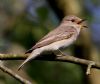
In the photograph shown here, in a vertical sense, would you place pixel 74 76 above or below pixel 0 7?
below

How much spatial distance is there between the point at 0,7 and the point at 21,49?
1.62 metres

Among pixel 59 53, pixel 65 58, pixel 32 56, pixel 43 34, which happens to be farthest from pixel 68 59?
pixel 43 34

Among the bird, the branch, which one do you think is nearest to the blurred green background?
the bird

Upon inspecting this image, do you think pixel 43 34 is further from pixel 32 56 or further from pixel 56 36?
pixel 32 56

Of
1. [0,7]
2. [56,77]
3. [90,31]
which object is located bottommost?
[56,77]

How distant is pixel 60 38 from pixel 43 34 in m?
1.71

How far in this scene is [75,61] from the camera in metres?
5.17

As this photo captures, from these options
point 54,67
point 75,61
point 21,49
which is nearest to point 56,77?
point 54,67

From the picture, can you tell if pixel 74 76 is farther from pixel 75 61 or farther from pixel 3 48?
pixel 75 61

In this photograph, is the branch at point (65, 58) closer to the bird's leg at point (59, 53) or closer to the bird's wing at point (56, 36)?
the bird's leg at point (59, 53)

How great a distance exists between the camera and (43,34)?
8.30 meters

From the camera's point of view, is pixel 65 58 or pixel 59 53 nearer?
pixel 65 58

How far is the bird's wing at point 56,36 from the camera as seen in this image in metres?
6.24

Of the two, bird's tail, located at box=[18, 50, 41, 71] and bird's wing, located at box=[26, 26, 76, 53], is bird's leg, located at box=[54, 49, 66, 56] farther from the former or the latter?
bird's tail, located at box=[18, 50, 41, 71]
